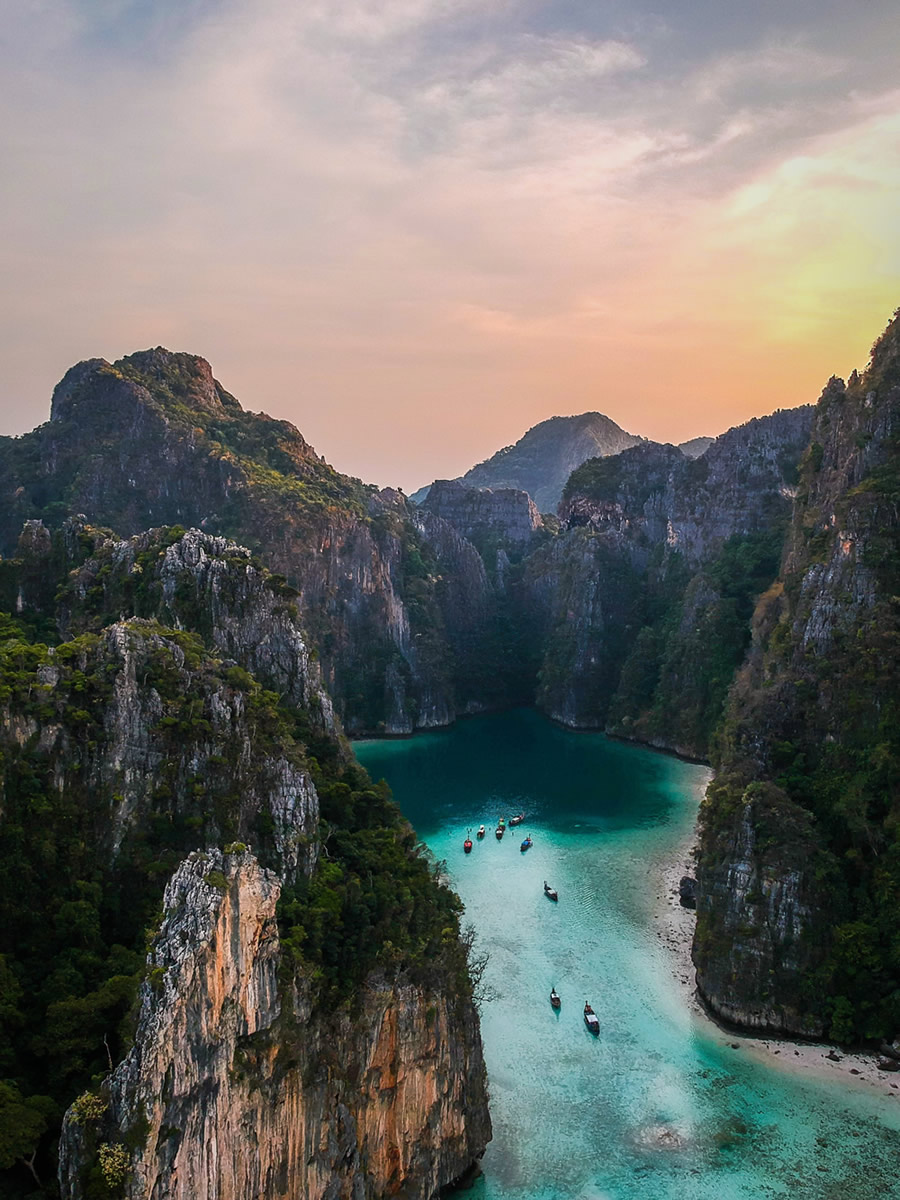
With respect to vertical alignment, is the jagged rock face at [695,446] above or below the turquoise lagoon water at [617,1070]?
above

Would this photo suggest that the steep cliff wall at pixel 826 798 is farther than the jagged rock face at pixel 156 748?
Yes

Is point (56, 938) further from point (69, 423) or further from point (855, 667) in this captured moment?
point (69, 423)

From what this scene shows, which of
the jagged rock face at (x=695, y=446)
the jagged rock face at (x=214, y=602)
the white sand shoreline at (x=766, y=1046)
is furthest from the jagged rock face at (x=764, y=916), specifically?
the jagged rock face at (x=695, y=446)

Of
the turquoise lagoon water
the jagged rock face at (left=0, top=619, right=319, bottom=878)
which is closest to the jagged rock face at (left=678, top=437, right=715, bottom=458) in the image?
the turquoise lagoon water

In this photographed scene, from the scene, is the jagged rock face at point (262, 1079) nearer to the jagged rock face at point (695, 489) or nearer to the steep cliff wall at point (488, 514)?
the jagged rock face at point (695, 489)

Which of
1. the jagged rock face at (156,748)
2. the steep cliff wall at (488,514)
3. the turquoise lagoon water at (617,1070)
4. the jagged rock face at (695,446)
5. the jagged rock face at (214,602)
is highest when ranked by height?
the jagged rock face at (695,446)

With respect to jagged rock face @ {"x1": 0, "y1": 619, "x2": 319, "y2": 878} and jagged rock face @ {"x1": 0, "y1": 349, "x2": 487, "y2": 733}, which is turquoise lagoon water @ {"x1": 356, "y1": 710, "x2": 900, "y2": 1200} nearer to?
jagged rock face @ {"x1": 0, "y1": 619, "x2": 319, "y2": 878}

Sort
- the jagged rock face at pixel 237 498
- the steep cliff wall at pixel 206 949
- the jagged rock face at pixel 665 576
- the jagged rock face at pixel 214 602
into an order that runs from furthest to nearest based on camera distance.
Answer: the jagged rock face at pixel 237 498 → the jagged rock face at pixel 665 576 → the jagged rock face at pixel 214 602 → the steep cliff wall at pixel 206 949

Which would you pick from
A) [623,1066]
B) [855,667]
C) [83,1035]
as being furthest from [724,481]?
[83,1035]

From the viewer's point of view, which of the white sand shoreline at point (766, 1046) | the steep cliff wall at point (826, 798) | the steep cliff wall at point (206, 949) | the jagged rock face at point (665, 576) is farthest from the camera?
the jagged rock face at point (665, 576)
